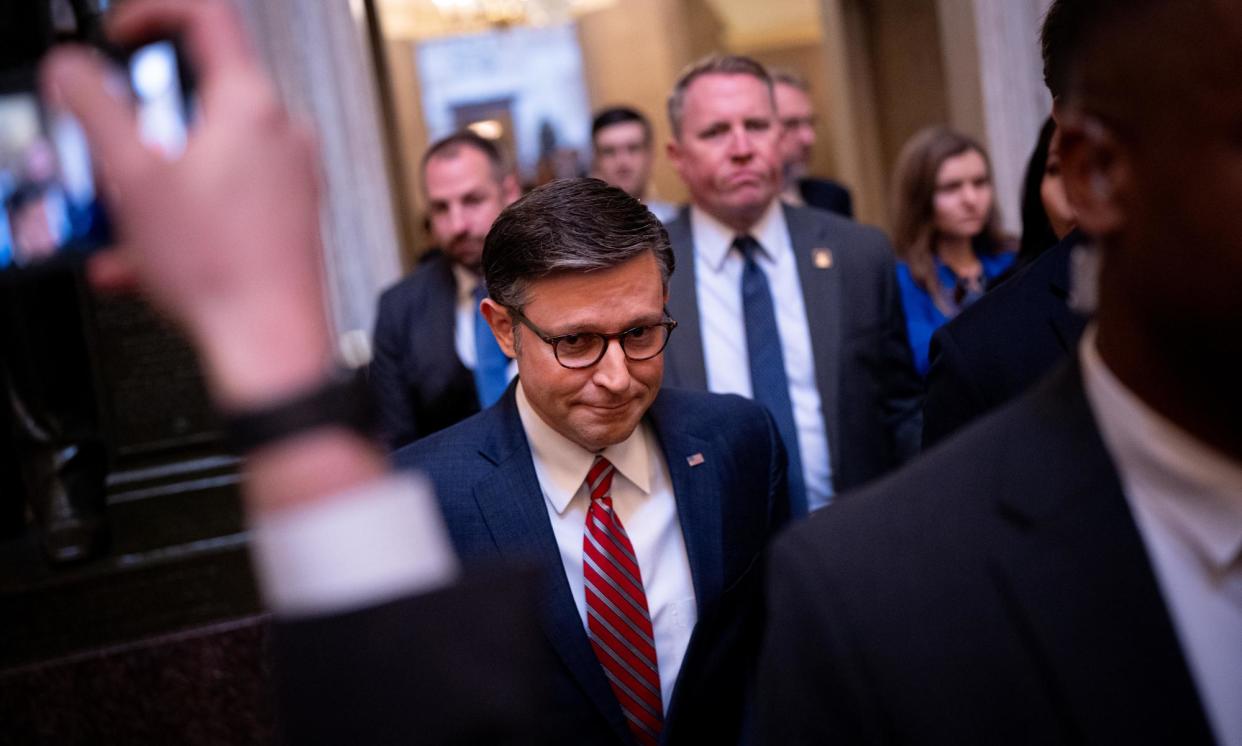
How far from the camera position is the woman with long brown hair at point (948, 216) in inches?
174

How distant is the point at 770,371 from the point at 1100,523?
2113mm

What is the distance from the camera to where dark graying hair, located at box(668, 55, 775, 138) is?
3.69m

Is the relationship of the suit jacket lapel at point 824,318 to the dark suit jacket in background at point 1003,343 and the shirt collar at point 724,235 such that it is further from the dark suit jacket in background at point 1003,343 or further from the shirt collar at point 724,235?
the dark suit jacket in background at point 1003,343

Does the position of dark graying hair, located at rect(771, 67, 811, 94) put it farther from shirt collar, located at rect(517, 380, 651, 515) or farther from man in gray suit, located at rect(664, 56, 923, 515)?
shirt collar, located at rect(517, 380, 651, 515)

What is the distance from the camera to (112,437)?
371 centimetres

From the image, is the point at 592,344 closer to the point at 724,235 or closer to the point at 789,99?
the point at 724,235

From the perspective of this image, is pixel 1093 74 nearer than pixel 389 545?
No

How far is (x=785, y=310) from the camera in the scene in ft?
11.1

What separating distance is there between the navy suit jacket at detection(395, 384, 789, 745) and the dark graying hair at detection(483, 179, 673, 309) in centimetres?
27

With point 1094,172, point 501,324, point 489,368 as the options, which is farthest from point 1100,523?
point 489,368

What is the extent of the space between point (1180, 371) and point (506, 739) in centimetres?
71

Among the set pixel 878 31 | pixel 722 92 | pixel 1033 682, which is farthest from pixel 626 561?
pixel 878 31

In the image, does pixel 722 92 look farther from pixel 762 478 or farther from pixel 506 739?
pixel 506 739

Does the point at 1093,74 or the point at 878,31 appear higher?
the point at 878,31
